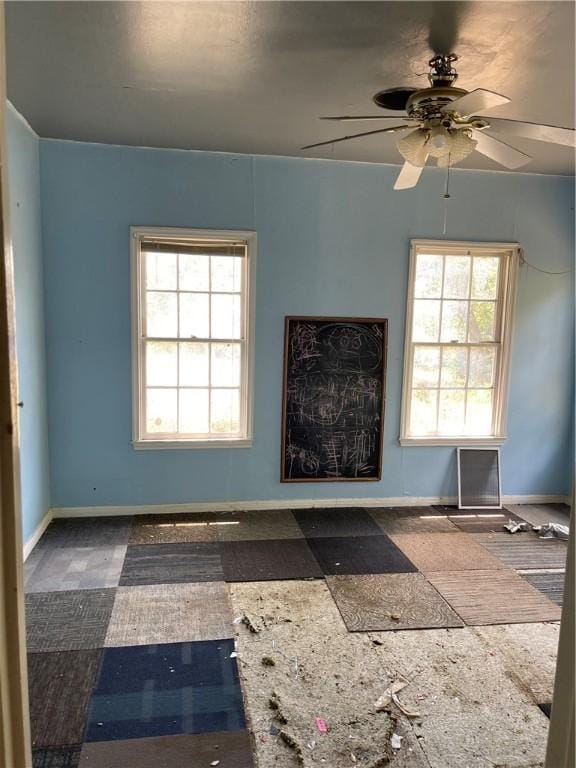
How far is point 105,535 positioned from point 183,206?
2459mm

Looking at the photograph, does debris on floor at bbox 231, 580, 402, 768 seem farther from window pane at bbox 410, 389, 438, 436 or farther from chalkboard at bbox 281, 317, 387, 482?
window pane at bbox 410, 389, 438, 436

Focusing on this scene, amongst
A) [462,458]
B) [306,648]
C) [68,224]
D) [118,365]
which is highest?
[68,224]

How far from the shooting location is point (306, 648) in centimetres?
264

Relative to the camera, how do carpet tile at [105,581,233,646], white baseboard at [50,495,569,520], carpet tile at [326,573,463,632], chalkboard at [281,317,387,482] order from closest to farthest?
carpet tile at [105,581,233,646], carpet tile at [326,573,463,632], white baseboard at [50,495,569,520], chalkboard at [281,317,387,482]

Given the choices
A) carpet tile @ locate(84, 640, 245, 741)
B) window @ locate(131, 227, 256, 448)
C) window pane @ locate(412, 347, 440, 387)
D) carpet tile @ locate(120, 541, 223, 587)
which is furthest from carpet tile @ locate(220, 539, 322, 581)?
window pane @ locate(412, 347, 440, 387)

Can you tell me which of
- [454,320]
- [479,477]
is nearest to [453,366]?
[454,320]

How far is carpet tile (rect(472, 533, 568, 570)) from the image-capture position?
12.0 feet

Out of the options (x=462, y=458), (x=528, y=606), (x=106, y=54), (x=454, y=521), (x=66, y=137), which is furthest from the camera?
(x=462, y=458)

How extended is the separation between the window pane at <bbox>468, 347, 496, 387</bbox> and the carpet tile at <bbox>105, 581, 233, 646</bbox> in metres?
2.74

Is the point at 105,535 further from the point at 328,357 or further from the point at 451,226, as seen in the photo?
the point at 451,226

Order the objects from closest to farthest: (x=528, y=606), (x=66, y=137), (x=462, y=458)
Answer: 1. (x=528, y=606)
2. (x=66, y=137)
3. (x=462, y=458)

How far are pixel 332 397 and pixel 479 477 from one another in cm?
149

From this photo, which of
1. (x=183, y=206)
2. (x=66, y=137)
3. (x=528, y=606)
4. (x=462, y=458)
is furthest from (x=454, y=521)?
(x=66, y=137)

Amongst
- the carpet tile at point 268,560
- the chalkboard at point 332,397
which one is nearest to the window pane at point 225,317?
the chalkboard at point 332,397
